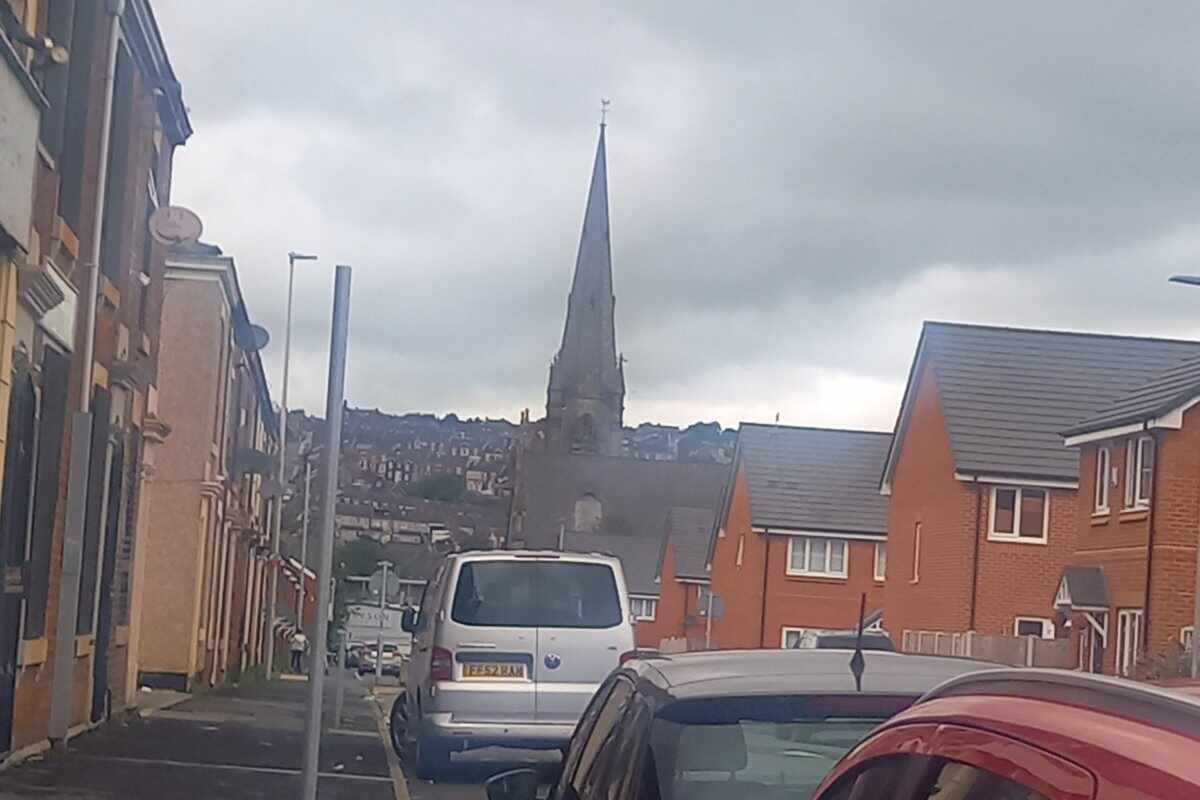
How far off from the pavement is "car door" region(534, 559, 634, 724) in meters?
1.50

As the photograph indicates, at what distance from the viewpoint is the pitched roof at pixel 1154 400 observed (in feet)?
96.4

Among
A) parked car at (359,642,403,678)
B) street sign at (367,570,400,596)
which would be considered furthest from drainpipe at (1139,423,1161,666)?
parked car at (359,642,403,678)

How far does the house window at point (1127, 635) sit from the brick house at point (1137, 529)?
0.8 inches

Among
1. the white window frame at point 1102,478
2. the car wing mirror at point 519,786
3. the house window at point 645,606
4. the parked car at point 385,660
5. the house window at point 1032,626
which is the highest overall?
the white window frame at point 1102,478

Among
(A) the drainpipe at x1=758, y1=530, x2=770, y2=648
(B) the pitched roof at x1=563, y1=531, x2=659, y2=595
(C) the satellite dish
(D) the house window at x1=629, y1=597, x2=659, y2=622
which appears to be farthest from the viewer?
(B) the pitched roof at x1=563, y1=531, x2=659, y2=595

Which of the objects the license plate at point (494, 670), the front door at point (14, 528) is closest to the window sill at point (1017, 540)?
the license plate at point (494, 670)

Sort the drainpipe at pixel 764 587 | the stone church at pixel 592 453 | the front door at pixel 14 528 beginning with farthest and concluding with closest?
1. the stone church at pixel 592 453
2. the drainpipe at pixel 764 587
3. the front door at pixel 14 528

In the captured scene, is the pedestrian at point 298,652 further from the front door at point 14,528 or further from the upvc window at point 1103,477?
the front door at point 14,528

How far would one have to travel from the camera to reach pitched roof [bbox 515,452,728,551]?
10625cm

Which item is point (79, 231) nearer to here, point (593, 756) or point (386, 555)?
point (593, 756)

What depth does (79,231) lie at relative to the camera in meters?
14.8

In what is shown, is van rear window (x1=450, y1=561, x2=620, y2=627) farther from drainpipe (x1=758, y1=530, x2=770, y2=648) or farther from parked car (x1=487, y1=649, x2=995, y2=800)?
drainpipe (x1=758, y1=530, x2=770, y2=648)

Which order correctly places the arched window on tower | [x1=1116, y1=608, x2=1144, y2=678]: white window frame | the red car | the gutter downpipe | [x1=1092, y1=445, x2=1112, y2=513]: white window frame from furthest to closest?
the arched window on tower < [x1=1092, y1=445, x2=1112, y2=513]: white window frame < [x1=1116, y1=608, x2=1144, y2=678]: white window frame < the gutter downpipe < the red car

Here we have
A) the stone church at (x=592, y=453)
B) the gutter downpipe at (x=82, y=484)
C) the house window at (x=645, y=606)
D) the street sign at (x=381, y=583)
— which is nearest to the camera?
the gutter downpipe at (x=82, y=484)
